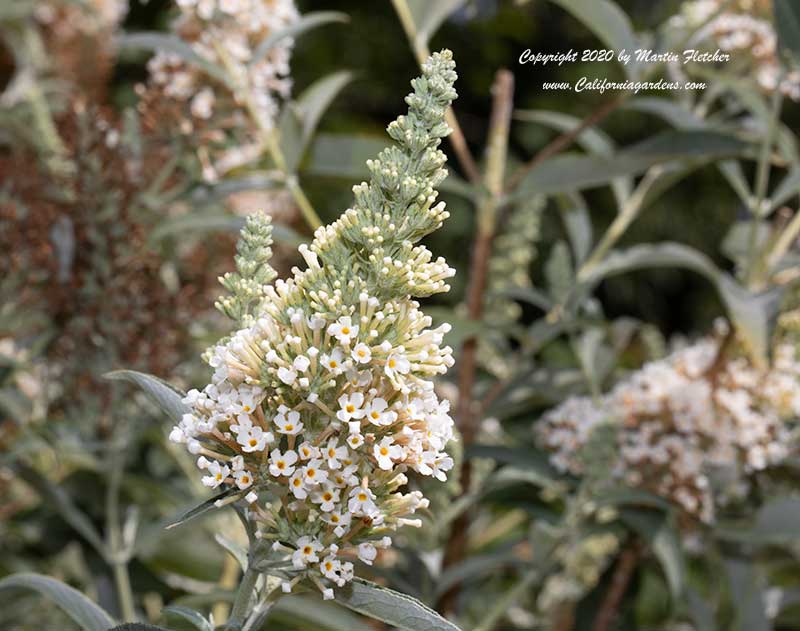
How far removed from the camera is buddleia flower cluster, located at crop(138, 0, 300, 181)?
926mm

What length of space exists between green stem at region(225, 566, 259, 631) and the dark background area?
1.77 m

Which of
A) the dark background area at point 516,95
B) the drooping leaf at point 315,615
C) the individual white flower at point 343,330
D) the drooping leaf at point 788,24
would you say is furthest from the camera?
the dark background area at point 516,95

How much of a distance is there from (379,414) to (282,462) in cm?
5

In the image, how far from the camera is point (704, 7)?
1.04m

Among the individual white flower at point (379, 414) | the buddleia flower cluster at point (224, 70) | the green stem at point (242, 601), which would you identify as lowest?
the green stem at point (242, 601)

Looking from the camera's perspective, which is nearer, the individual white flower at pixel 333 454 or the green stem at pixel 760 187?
the individual white flower at pixel 333 454

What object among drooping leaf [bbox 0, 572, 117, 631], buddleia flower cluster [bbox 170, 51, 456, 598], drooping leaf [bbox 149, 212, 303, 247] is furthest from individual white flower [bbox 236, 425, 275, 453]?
drooping leaf [bbox 149, 212, 303, 247]

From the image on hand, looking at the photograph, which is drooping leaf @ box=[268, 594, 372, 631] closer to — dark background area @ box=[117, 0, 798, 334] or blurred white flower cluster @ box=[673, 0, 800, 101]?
blurred white flower cluster @ box=[673, 0, 800, 101]

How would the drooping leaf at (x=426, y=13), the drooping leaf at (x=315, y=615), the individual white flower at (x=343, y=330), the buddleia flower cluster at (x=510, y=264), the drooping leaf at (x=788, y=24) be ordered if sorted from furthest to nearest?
the buddleia flower cluster at (x=510, y=264)
the drooping leaf at (x=426, y=13)
the drooping leaf at (x=788, y=24)
the drooping leaf at (x=315, y=615)
the individual white flower at (x=343, y=330)

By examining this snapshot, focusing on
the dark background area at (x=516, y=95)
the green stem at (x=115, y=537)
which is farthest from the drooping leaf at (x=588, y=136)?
the dark background area at (x=516, y=95)

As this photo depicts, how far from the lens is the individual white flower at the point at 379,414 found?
461 millimetres

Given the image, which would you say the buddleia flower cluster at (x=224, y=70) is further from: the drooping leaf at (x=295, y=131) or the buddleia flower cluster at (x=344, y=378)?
the buddleia flower cluster at (x=344, y=378)

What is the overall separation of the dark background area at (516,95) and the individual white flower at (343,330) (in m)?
1.80

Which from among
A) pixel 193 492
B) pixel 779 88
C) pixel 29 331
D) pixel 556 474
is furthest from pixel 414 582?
pixel 779 88
